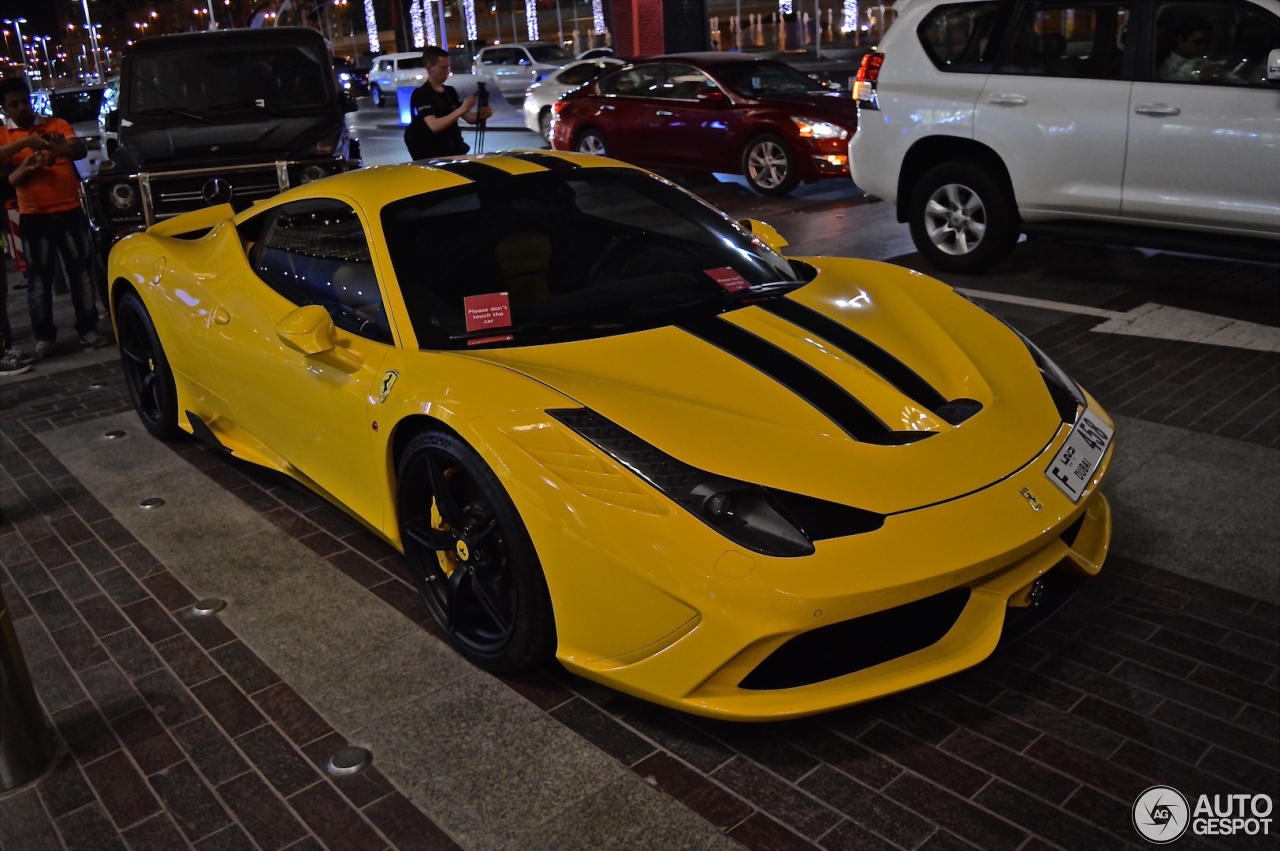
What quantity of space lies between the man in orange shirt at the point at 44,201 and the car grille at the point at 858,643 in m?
6.37

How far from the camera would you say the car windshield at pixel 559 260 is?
358 centimetres

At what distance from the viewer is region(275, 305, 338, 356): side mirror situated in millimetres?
3529

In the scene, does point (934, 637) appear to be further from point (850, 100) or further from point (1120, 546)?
point (850, 100)

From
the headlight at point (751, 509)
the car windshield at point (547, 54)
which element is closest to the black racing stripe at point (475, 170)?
the headlight at point (751, 509)

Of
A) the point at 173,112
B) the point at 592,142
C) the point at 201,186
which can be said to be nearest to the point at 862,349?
the point at 201,186

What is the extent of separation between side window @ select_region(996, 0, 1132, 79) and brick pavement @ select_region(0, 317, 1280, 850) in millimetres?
4489

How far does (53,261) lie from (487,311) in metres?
5.20

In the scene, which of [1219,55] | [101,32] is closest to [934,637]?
[1219,55]

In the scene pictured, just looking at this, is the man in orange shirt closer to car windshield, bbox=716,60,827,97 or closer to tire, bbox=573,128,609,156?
car windshield, bbox=716,60,827,97

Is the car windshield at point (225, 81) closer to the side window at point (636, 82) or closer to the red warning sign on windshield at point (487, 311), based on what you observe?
the side window at point (636, 82)

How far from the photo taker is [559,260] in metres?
3.81

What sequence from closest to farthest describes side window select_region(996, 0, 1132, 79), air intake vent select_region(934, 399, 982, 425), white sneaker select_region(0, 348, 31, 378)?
1. air intake vent select_region(934, 399, 982, 425)
2. side window select_region(996, 0, 1132, 79)
3. white sneaker select_region(0, 348, 31, 378)

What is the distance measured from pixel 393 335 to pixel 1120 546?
2593 millimetres

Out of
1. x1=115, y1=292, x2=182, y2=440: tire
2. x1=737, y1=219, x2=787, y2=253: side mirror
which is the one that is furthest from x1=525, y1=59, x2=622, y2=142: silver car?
x1=737, y1=219, x2=787, y2=253: side mirror
